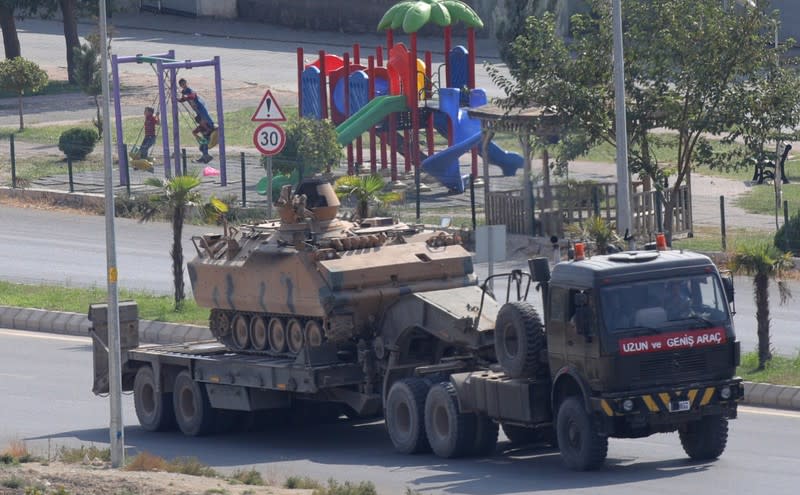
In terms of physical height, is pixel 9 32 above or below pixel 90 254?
above

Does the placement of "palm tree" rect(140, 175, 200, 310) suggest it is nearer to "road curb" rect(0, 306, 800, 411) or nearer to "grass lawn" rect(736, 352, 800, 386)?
"road curb" rect(0, 306, 800, 411)

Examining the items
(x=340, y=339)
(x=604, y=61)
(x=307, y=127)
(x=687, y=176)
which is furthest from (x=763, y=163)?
(x=340, y=339)

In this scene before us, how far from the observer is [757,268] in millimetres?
21125

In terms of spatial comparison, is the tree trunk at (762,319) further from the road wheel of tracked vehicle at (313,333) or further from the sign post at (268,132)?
the sign post at (268,132)

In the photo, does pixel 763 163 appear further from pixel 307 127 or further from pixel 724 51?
pixel 307 127

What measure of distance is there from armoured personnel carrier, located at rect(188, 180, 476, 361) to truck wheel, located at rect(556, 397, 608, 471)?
3454 mm

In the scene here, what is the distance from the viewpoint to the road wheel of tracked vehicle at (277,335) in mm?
19969

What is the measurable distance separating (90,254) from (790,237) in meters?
14.2

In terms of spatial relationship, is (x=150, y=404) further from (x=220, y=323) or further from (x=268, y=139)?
(x=268, y=139)

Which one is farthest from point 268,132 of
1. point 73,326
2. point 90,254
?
point 90,254

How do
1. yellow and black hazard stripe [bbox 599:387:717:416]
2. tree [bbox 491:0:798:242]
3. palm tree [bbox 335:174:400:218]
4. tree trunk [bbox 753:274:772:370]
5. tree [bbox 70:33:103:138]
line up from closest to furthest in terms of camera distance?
yellow and black hazard stripe [bbox 599:387:717:416], tree trunk [bbox 753:274:772:370], palm tree [bbox 335:174:400:218], tree [bbox 491:0:798:242], tree [bbox 70:33:103:138]

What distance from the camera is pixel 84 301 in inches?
1152

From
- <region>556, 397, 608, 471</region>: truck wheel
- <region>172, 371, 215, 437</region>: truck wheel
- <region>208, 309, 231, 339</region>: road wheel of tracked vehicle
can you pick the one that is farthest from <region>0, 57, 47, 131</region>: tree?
<region>556, 397, 608, 471</region>: truck wheel

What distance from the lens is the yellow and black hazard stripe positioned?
15648 mm
